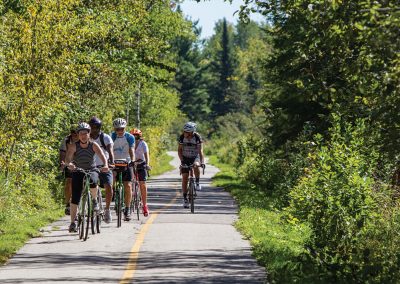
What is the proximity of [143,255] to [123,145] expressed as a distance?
5.51m

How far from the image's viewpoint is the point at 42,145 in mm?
22594

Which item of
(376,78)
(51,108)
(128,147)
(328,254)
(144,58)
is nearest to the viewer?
(376,78)

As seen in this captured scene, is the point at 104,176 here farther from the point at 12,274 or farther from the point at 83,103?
the point at 83,103

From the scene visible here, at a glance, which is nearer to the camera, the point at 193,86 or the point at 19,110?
the point at 19,110

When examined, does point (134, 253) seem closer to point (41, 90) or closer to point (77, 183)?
point (77, 183)

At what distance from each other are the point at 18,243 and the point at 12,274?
11.4 ft

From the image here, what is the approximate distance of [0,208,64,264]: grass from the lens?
15.7 metres

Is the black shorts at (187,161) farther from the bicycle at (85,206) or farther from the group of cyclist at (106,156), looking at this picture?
the bicycle at (85,206)

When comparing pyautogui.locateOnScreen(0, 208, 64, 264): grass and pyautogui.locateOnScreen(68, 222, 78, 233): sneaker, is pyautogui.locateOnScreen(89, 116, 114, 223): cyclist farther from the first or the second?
pyautogui.locateOnScreen(0, 208, 64, 264): grass

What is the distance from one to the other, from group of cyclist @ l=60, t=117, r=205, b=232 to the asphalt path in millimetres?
681

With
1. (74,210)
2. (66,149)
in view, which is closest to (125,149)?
(66,149)

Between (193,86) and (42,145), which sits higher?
(193,86)


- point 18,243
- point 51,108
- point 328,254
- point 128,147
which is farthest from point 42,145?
point 328,254

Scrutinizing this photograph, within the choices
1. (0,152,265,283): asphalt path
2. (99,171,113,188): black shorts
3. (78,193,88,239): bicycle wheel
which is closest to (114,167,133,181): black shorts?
(0,152,265,283): asphalt path
